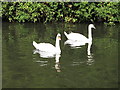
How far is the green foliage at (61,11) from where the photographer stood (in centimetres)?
2469

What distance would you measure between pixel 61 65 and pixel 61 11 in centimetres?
1266

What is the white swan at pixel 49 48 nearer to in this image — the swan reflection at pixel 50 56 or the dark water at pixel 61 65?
the swan reflection at pixel 50 56

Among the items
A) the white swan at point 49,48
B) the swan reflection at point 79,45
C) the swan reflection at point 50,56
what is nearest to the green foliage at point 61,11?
the swan reflection at point 79,45

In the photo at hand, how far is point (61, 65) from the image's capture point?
44.0ft

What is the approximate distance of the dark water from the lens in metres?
11.4

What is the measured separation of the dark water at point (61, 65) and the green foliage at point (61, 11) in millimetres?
4709

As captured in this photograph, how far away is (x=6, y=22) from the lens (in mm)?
25094

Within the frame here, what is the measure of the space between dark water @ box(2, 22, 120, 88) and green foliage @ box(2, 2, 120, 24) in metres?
4.71

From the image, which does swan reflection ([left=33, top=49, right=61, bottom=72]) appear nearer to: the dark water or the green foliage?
the dark water

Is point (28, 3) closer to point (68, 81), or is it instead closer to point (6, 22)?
point (6, 22)

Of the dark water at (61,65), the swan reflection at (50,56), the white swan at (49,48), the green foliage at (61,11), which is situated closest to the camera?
the dark water at (61,65)

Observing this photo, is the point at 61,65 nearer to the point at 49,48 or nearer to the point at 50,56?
the point at 50,56

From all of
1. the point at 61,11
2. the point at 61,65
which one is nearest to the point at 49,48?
the point at 61,65

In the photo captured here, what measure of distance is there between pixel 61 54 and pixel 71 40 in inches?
156
